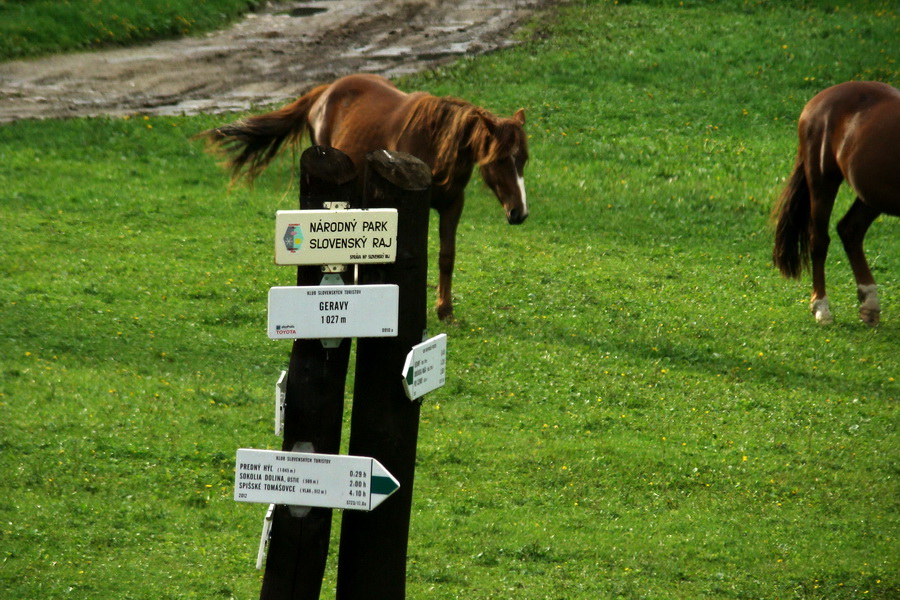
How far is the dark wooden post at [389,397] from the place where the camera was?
4.34 metres

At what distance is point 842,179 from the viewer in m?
11.2

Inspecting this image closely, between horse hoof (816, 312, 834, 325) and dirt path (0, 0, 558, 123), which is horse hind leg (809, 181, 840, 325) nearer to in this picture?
horse hoof (816, 312, 834, 325)

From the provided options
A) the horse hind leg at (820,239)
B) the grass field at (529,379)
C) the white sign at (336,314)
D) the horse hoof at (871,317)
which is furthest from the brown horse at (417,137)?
the white sign at (336,314)

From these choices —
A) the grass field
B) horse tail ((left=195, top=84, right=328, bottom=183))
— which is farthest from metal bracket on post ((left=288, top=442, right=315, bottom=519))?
horse tail ((left=195, top=84, right=328, bottom=183))

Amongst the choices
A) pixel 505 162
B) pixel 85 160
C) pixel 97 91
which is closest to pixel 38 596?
pixel 505 162

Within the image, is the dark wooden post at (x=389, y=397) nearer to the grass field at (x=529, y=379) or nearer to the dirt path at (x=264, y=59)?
the grass field at (x=529, y=379)

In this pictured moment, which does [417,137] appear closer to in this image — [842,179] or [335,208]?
[842,179]

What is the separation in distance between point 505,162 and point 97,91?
1183cm

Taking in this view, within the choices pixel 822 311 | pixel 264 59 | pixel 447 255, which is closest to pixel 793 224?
pixel 822 311

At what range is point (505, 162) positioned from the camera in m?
9.78

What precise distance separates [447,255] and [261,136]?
2.58 meters

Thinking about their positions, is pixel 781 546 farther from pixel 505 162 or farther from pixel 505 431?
pixel 505 162

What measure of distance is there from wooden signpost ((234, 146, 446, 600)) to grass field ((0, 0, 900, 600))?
157cm

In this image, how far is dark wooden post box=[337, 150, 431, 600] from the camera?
434 cm
